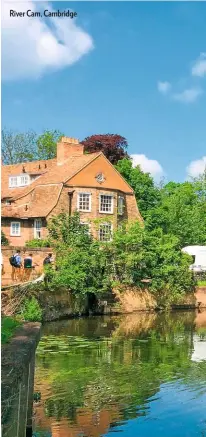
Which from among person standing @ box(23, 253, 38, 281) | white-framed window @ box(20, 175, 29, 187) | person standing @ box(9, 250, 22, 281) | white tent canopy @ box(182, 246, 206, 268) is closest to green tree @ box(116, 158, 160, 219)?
white tent canopy @ box(182, 246, 206, 268)

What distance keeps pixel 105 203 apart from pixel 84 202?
1659 millimetres

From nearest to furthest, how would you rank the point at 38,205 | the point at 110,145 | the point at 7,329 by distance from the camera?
the point at 7,329 < the point at 38,205 < the point at 110,145

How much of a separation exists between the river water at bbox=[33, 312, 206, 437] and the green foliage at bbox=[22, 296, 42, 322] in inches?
34.3

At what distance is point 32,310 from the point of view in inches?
952

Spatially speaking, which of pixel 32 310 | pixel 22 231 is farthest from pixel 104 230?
pixel 32 310

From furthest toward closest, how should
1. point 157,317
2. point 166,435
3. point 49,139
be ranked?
point 49,139, point 157,317, point 166,435

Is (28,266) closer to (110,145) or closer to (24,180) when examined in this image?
(24,180)

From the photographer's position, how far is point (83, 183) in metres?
39.2

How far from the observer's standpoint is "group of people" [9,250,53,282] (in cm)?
2793

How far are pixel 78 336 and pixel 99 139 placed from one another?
32.1 m

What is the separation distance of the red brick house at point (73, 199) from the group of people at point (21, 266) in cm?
821

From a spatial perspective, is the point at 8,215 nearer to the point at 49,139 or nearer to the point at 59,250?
the point at 59,250

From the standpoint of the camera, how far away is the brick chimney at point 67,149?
42.7 metres

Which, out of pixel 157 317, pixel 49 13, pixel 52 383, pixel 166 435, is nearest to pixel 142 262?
pixel 157 317
